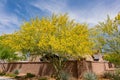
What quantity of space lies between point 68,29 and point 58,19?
1572 millimetres

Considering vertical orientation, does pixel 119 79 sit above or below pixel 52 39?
below

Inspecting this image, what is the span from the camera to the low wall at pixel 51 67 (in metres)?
24.3

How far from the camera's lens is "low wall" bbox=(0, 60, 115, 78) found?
2434 cm

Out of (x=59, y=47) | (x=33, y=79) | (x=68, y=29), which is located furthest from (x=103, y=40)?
(x=33, y=79)

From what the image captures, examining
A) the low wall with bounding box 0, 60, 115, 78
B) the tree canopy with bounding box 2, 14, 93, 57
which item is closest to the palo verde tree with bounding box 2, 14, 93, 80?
the tree canopy with bounding box 2, 14, 93, 57

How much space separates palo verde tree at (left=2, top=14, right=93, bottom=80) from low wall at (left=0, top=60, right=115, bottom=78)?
2866 mm

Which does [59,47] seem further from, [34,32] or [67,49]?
[34,32]

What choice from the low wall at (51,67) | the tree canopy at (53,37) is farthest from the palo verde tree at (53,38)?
the low wall at (51,67)

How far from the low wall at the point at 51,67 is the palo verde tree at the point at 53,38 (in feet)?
9.40

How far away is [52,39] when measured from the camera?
769 inches

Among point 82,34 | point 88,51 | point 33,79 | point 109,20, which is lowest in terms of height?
point 33,79

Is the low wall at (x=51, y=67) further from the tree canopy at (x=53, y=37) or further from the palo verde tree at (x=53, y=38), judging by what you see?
the tree canopy at (x=53, y=37)

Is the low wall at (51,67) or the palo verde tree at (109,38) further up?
the palo verde tree at (109,38)

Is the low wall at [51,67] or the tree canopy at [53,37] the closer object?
the tree canopy at [53,37]
